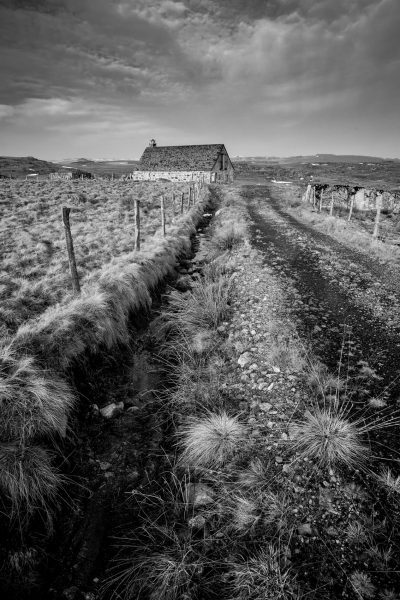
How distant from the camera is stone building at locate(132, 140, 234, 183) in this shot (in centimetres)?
5503

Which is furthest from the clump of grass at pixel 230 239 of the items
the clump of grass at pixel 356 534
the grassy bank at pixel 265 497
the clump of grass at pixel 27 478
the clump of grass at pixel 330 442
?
the clump of grass at pixel 356 534

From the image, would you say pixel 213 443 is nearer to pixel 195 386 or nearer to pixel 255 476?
pixel 255 476

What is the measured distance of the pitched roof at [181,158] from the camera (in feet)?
183

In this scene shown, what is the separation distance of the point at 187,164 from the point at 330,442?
5901 centimetres

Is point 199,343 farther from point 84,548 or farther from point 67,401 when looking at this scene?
point 84,548

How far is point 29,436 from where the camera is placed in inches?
142

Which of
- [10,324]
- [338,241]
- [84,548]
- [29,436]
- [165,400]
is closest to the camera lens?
[84,548]

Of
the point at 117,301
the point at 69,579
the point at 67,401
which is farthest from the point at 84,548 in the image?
the point at 117,301

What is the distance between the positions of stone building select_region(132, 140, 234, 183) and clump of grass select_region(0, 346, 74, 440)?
53.2 m

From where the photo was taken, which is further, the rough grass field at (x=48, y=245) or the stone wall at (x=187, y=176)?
the stone wall at (x=187, y=176)

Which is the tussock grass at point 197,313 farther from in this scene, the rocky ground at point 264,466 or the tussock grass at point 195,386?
the tussock grass at point 195,386

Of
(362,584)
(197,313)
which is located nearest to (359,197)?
(197,313)

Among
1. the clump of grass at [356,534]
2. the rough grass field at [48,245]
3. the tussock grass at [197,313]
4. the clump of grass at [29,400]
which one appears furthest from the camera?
the rough grass field at [48,245]

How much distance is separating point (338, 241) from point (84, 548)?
45.4ft
